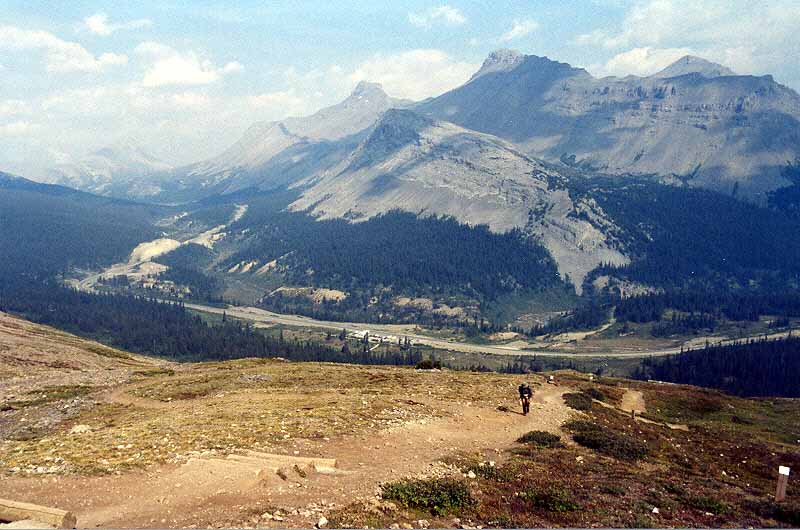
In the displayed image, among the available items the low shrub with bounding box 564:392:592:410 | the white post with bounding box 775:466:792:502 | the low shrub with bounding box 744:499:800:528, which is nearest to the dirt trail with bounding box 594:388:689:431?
the low shrub with bounding box 564:392:592:410

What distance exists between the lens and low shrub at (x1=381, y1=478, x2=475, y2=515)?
25.3m

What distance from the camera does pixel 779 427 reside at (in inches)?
2842

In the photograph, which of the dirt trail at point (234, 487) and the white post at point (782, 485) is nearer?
the dirt trail at point (234, 487)

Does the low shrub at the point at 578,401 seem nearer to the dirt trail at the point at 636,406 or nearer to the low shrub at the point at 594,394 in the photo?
the dirt trail at the point at 636,406

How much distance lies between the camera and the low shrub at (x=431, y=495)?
83.1ft

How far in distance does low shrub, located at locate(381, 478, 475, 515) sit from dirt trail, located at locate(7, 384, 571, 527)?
112 cm

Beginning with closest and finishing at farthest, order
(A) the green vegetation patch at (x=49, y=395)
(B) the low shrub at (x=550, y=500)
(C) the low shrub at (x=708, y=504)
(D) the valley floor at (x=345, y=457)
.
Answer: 1. (D) the valley floor at (x=345, y=457)
2. (B) the low shrub at (x=550, y=500)
3. (C) the low shrub at (x=708, y=504)
4. (A) the green vegetation patch at (x=49, y=395)

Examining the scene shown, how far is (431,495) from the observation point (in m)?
26.3

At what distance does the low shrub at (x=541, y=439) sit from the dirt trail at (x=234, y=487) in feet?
13.3

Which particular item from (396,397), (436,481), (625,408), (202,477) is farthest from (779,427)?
(202,477)

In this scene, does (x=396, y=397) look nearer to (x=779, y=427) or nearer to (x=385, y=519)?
(x=385, y=519)

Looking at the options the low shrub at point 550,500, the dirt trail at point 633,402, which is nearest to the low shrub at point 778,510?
the low shrub at point 550,500

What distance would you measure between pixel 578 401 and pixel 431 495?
35.5 m

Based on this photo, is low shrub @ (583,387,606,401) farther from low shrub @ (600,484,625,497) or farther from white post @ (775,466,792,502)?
low shrub @ (600,484,625,497)
